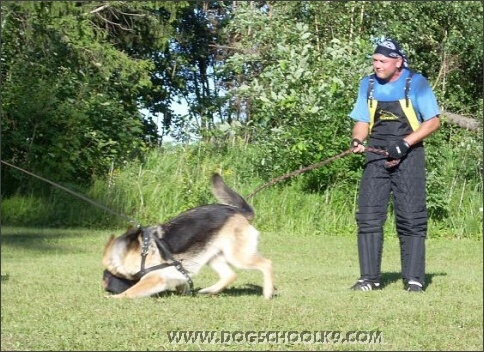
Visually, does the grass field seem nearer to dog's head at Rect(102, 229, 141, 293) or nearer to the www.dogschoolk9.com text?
the www.dogschoolk9.com text

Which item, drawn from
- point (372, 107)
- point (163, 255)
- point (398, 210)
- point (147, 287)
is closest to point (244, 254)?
point (163, 255)

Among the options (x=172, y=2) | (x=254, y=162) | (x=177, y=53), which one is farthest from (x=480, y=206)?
(x=177, y=53)

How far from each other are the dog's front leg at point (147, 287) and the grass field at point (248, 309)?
0.10 metres

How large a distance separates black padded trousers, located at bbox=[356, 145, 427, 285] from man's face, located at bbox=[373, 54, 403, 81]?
63 centimetres

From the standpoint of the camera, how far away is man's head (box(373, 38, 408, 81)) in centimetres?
704

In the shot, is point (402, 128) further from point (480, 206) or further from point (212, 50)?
point (212, 50)

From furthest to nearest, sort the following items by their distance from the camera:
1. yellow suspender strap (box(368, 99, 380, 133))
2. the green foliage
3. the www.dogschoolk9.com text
A: the green foliage, yellow suspender strap (box(368, 99, 380, 133)), the www.dogschoolk9.com text

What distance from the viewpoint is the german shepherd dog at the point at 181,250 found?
6867mm

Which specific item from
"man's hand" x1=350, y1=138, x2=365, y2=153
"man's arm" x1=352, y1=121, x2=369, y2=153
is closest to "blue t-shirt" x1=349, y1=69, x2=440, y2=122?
"man's arm" x1=352, y1=121, x2=369, y2=153

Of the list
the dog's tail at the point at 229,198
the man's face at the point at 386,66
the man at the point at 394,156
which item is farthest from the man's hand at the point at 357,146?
the dog's tail at the point at 229,198

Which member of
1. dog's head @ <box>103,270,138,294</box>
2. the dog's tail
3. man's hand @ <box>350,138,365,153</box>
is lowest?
dog's head @ <box>103,270,138,294</box>

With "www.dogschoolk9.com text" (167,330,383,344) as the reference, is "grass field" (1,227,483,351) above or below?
below

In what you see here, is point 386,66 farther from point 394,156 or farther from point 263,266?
point 263,266

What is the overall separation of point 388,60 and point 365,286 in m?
1.85
